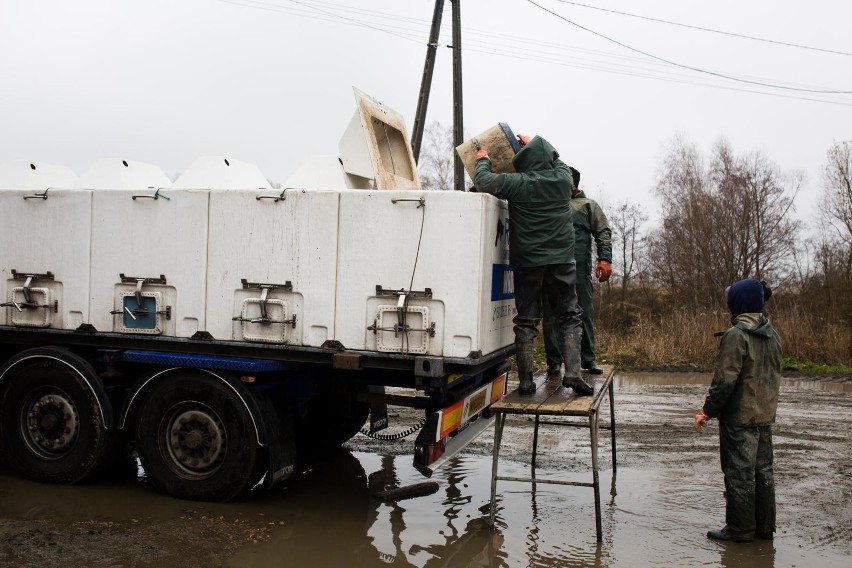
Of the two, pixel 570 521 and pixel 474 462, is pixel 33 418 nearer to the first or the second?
pixel 474 462

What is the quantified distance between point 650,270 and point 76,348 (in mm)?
21823

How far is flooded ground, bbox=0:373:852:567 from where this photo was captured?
531cm

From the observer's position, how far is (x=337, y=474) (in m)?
7.54

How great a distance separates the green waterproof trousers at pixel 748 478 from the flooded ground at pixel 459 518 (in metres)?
0.16

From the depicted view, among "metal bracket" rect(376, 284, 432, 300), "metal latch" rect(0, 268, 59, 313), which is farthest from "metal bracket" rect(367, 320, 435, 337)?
"metal latch" rect(0, 268, 59, 313)

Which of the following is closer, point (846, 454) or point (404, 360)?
point (404, 360)

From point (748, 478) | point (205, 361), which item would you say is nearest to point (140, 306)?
point (205, 361)

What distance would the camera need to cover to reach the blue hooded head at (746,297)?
568 cm

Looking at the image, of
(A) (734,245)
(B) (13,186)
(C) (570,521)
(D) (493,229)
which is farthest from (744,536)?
(A) (734,245)

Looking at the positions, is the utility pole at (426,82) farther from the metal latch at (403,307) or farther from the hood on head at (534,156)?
the metal latch at (403,307)

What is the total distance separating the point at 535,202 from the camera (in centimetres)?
608

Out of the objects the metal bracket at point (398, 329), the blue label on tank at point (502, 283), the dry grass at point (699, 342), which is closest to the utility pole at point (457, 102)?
the dry grass at point (699, 342)

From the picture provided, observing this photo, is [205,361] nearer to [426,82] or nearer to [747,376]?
[747,376]

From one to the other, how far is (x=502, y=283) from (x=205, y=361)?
7.88ft
